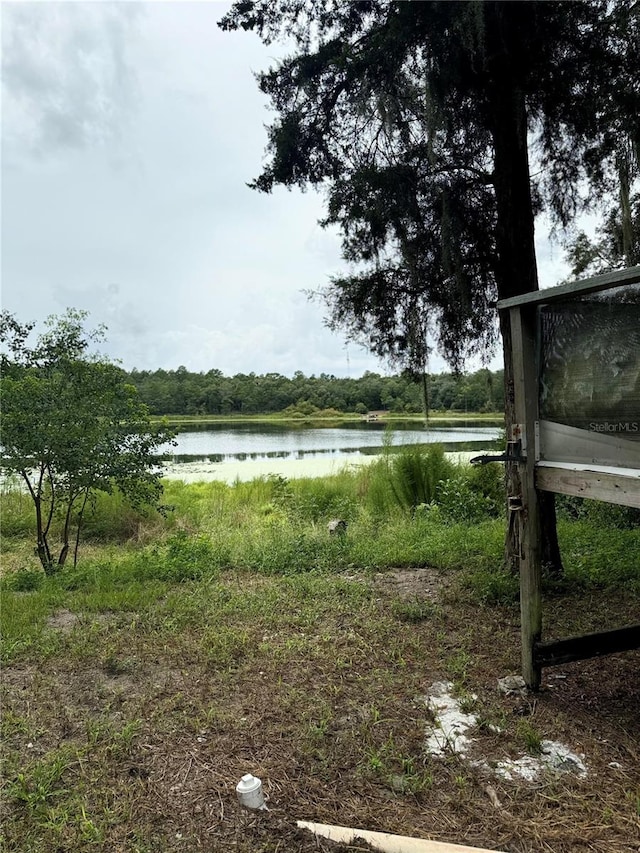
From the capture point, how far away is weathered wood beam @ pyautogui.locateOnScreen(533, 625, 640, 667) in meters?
2.42

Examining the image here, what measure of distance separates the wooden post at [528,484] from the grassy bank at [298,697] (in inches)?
11.4

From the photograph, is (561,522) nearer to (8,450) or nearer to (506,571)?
(506,571)

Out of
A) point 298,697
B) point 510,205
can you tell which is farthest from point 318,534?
point 510,205

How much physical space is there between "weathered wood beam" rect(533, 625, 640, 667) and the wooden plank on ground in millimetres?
978

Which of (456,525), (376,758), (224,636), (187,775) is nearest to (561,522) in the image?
(456,525)

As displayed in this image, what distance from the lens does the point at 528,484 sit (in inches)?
95.3

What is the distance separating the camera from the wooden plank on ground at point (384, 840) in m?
1.56

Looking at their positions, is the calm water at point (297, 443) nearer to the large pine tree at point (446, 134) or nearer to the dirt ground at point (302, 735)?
the large pine tree at point (446, 134)

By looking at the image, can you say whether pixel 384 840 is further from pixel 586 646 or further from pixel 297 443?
pixel 297 443

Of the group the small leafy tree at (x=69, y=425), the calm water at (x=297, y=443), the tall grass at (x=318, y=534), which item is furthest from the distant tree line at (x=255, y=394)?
the small leafy tree at (x=69, y=425)

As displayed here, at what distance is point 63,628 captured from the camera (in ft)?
11.2

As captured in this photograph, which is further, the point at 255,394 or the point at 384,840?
the point at 255,394

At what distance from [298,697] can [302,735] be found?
1.00ft

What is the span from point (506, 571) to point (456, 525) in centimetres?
188
